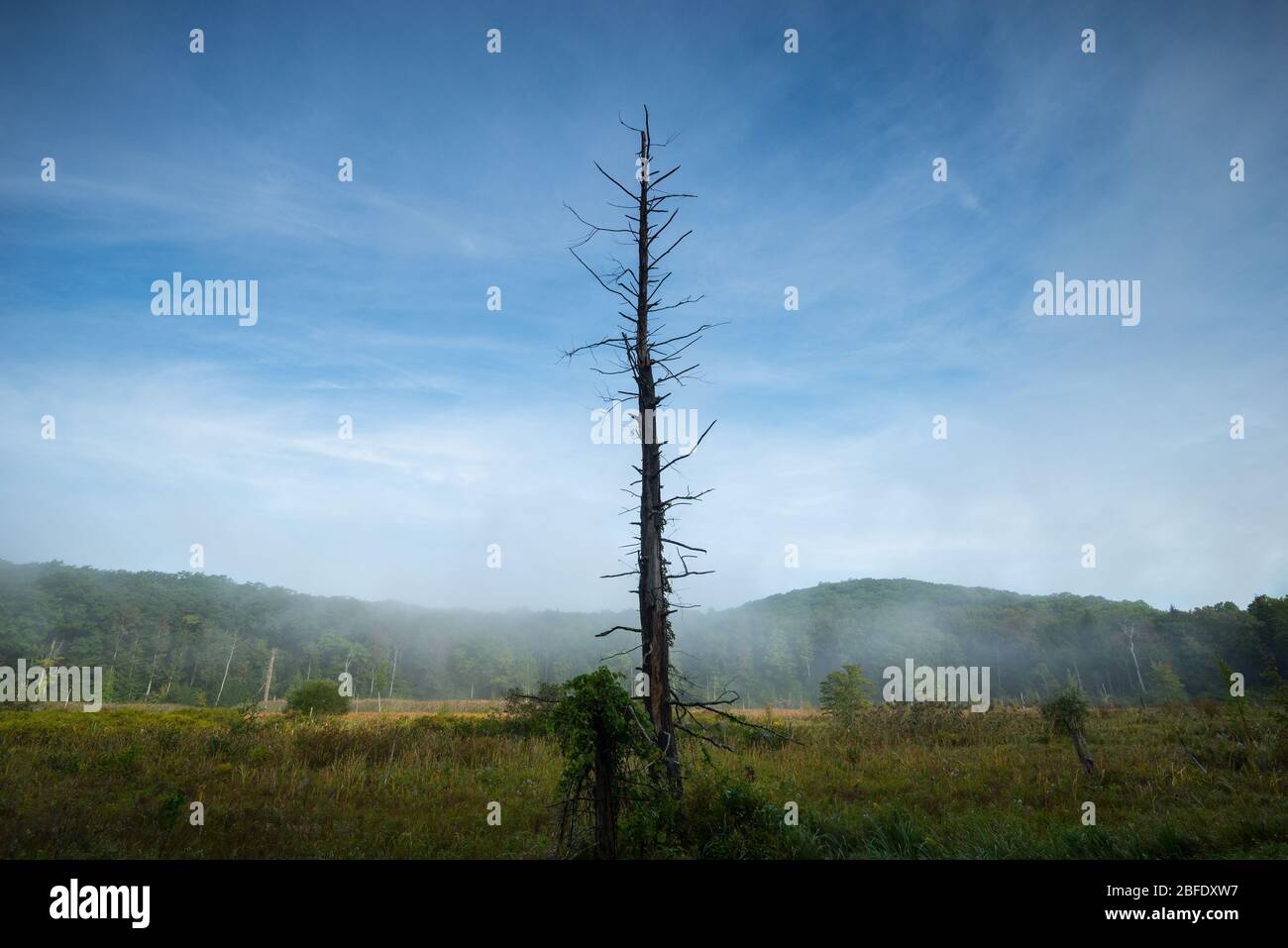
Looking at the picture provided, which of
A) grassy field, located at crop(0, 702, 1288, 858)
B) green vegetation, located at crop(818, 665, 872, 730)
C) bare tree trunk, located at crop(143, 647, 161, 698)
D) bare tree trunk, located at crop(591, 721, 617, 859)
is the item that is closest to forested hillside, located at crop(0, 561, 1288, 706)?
bare tree trunk, located at crop(143, 647, 161, 698)

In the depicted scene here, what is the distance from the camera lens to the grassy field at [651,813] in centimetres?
739

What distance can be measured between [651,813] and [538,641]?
13437cm

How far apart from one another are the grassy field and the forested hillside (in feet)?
147

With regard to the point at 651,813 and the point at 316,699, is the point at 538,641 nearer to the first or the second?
the point at 316,699

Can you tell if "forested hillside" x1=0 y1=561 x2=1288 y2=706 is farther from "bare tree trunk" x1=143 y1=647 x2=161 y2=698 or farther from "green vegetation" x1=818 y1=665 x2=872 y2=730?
"green vegetation" x1=818 y1=665 x2=872 y2=730

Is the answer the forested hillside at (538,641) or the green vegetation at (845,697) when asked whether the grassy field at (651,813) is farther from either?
the forested hillside at (538,641)

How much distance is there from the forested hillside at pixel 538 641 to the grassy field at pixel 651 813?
44714mm

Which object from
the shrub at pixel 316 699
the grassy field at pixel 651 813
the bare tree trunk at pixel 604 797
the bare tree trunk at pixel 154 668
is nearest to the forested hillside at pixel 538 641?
the bare tree trunk at pixel 154 668

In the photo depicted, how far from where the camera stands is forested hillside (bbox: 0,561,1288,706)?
→ 75.4 m

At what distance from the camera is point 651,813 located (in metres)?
6.29
